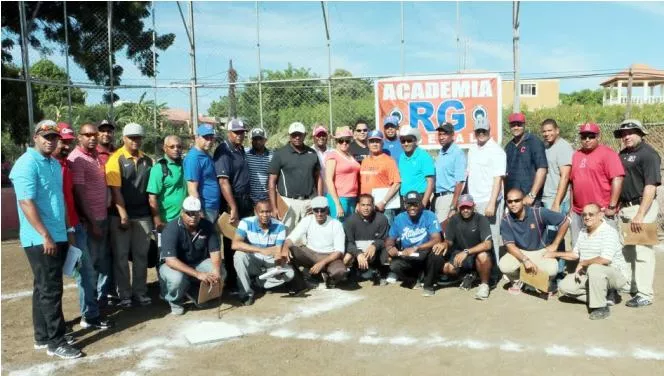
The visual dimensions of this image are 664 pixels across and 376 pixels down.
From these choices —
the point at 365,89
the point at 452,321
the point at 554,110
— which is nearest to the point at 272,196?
the point at 452,321

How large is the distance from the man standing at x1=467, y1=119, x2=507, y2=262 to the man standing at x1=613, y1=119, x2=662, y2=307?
1.26 metres

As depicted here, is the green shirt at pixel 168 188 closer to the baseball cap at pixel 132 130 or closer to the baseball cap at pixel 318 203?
the baseball cap at pixel 132 130

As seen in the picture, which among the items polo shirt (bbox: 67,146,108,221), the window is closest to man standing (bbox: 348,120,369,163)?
polo shirt (bbox: 67,146,108,221)

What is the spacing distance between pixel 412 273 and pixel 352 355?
230cm

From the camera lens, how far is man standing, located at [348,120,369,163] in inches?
280

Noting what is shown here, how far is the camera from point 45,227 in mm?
4320

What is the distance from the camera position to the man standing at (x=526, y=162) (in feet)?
20.4

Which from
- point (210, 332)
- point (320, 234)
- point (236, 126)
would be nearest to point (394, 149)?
point (320, 234)

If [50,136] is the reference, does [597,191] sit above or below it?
below

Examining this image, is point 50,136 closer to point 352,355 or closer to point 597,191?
point 352,355

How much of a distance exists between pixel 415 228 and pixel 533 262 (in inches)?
53.3

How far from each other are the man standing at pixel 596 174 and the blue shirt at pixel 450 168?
1.24 metres

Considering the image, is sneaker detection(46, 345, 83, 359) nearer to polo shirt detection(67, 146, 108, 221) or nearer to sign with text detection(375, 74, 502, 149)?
polo shirt detection(67, 146, 108, 221)

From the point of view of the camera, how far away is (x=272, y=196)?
259 inches
